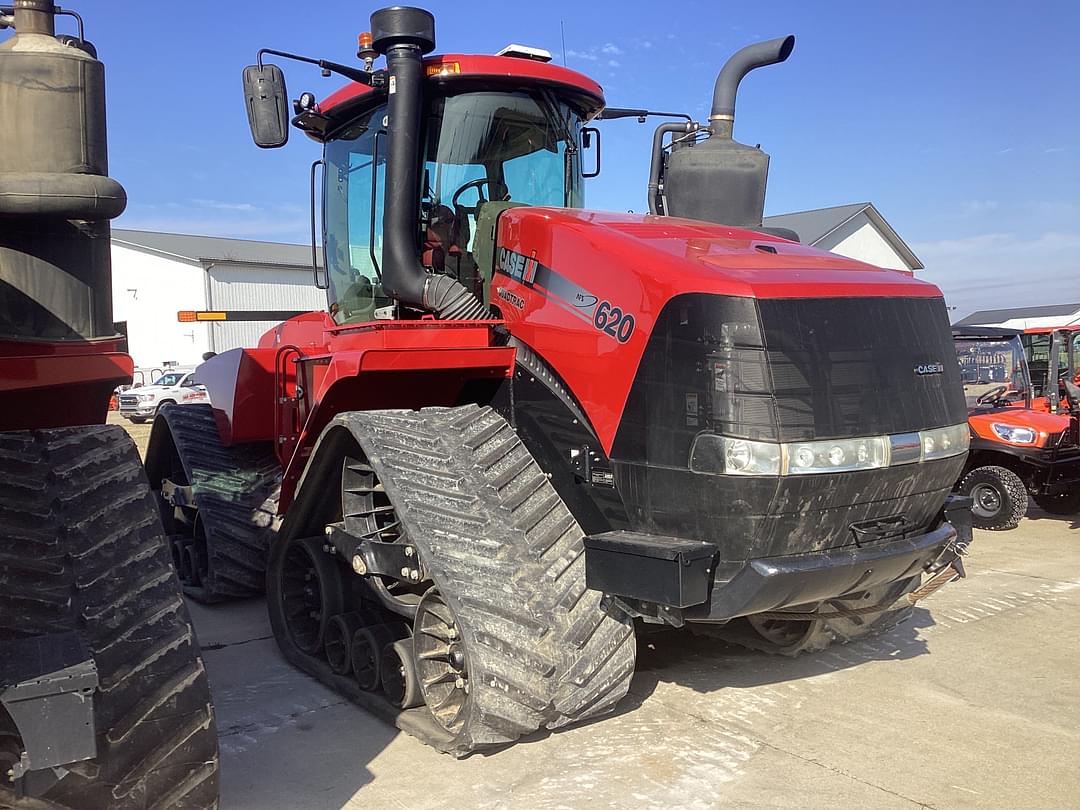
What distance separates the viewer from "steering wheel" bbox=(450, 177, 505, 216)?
188 inches

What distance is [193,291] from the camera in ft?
110

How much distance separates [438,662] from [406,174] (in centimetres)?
225

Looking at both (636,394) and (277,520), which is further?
(277,520)

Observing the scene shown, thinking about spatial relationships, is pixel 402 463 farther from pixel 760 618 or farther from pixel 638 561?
pixel 760 618

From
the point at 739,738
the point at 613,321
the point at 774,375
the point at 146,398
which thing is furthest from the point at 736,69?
the point at 146,398

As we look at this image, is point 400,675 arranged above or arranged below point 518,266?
below

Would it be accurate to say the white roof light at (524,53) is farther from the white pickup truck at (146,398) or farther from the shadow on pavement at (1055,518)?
the white pickup truck at (146,398)

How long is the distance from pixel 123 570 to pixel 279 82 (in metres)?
2.40

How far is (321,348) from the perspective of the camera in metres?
5.38

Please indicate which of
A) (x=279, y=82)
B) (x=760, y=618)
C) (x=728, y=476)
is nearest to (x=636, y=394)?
(x=728, y=476)

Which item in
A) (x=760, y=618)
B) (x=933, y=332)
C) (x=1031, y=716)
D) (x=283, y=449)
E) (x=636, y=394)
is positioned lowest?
(x=1031, y=716)

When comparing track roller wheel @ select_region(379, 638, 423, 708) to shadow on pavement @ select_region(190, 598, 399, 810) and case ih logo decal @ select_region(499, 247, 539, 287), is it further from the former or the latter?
case ih logo decal @ select_region(499, 247, 539, 287)

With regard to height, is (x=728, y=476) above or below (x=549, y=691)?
above

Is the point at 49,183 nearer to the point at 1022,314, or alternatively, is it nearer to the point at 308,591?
the point at 308,591
